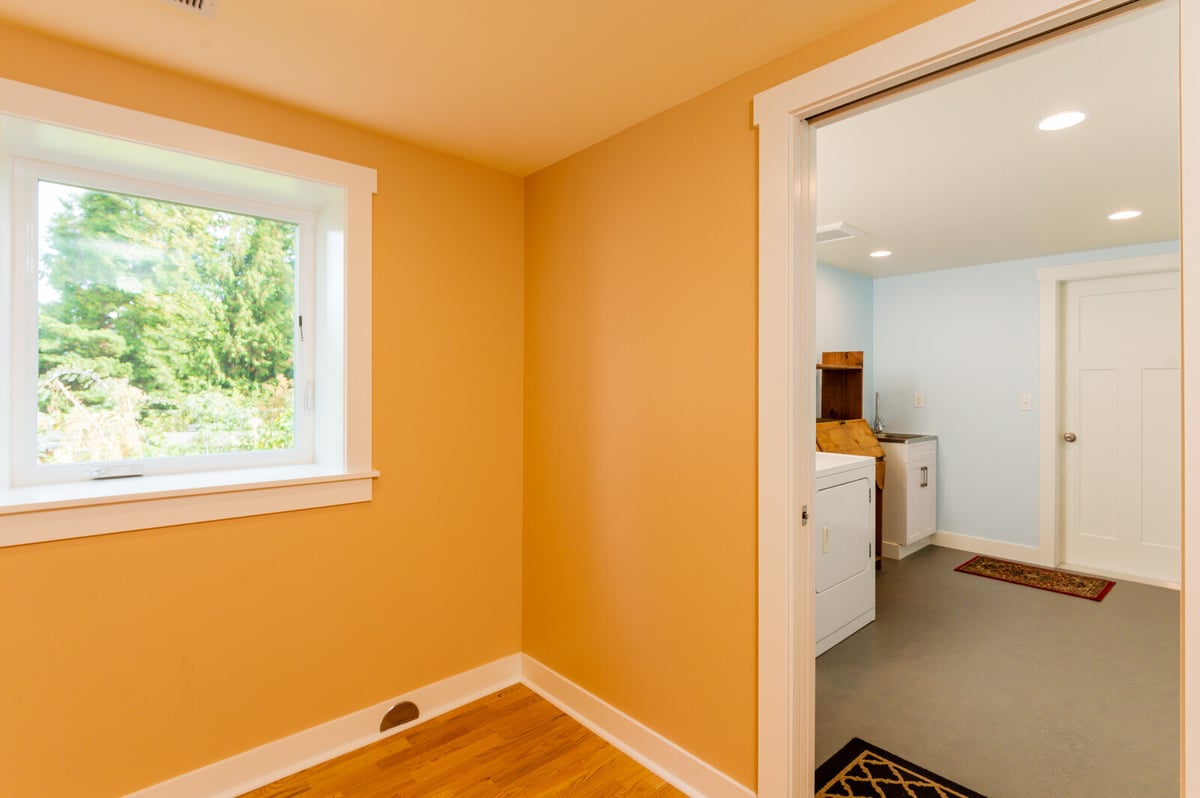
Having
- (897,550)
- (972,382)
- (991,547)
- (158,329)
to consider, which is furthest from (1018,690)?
(158,329)

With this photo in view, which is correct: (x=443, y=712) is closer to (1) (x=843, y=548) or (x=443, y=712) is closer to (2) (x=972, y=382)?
(1) (x=843, y=548)

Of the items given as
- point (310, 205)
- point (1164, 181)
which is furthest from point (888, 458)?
point (310, 205)

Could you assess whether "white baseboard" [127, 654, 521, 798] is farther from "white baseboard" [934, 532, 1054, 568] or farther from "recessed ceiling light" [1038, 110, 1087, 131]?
"white baseboard" [934, 532, 1054, 568]

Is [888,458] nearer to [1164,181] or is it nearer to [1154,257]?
[1154,257]

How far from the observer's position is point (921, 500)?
4.91 meters

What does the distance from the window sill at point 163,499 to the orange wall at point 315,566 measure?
0.15 feet

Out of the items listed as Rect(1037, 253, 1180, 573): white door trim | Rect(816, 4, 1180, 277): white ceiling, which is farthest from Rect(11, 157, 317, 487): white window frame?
Rect(1037, 253, 1180, 573): white door trim

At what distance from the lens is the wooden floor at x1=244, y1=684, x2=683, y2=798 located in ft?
6.53

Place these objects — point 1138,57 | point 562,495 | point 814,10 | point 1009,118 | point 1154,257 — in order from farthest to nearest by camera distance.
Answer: point 1154,257
point 562,495
point 1009,118
point 1138,57
point 814,10

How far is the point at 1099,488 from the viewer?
4.36 metres

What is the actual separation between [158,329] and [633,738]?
2.31 metres

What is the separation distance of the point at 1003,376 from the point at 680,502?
13.4 ft

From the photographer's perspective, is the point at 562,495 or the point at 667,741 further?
the point at 562,495

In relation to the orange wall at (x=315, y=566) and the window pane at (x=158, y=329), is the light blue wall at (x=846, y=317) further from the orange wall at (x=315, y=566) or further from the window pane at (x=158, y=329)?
the window pane at (x=158, y=329)
